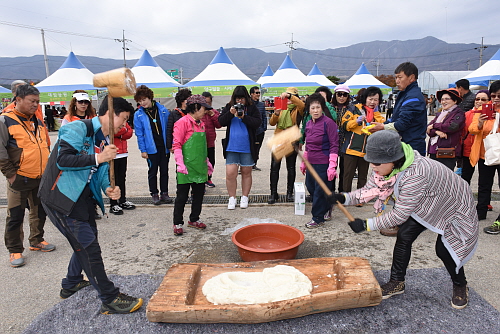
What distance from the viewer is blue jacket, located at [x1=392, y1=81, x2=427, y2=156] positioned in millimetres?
3789

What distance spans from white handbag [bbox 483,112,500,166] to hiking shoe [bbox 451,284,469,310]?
2199 millimetres

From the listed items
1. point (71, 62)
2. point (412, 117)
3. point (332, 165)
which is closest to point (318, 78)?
point (71, 62)

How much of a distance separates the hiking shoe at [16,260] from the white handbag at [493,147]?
5.82m

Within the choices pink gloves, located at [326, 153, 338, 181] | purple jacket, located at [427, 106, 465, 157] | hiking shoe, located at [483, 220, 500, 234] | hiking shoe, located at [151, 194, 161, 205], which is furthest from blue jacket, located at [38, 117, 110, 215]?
hiking shoe, located at [483, 220, 500, 234]

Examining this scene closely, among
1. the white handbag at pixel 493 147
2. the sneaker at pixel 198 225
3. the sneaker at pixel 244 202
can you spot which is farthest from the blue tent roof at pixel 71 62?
the white handbag at pixel 493 147

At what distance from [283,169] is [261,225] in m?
4.35

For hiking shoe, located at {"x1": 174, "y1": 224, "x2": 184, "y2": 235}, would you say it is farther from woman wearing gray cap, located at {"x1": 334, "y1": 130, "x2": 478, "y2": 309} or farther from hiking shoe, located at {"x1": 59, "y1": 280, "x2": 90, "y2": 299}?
woman wearing gray cap, located at {"x1": 334, "y1": 130, "x2": 478, "y2": 309}

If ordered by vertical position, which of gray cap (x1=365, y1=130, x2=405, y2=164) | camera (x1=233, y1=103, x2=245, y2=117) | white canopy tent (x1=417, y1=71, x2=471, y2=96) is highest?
white canopy tent (x1=417, y1=71, x2=471, y2=96)

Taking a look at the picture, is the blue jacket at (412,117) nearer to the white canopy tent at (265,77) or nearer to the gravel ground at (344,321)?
the gravel ground at (344,321)

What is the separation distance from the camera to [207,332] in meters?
2.36

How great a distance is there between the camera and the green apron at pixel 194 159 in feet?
13.5

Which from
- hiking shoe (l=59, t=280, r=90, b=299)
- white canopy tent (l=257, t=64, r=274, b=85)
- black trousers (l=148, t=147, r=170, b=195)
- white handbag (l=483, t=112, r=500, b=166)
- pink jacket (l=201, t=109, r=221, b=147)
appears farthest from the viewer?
white canopy tent (l=257, t=64, r=274, b=85)

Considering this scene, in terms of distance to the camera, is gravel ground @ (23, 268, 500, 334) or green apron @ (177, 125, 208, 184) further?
Answer: green apron @ (177, 125, 208, 184)

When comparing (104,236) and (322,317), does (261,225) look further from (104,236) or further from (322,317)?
(104,236)
